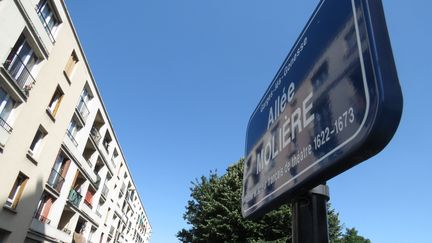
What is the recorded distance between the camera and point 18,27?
1456 cm

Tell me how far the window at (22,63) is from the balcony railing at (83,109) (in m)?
6.80

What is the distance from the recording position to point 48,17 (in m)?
17.8

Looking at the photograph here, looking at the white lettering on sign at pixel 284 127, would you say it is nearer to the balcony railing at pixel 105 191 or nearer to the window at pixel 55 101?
the window at pixel 55 101

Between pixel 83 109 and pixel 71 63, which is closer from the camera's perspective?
pixel 71 63

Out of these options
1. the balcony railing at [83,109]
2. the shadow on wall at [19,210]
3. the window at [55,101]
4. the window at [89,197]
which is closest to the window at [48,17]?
the window at [55,101]

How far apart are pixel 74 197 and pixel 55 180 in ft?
12.6

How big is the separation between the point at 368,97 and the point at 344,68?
0.24m

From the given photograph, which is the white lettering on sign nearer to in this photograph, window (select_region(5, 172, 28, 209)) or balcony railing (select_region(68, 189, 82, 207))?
window (select_region(5, 172, 28, 209))

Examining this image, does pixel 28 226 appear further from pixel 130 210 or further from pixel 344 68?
pixel 130 210

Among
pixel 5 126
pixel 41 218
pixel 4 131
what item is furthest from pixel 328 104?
pixel 41 218

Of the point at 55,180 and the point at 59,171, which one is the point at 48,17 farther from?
the point at 55,180

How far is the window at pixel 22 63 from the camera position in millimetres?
15083

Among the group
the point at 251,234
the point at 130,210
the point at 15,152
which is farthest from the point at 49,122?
the point at 130,210

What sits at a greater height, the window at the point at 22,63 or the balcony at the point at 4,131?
the window at the point at 22,63
